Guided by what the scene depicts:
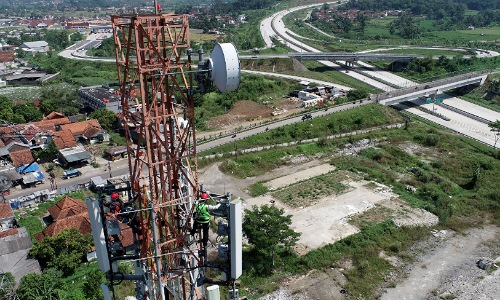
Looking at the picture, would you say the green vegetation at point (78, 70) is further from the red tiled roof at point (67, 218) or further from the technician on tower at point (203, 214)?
the technician on tower at point (203, 214)

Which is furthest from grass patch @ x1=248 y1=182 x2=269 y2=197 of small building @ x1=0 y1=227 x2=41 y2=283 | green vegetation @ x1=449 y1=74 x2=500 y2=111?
green vegetation @ x1=449 y1=74 x2=500 y2=111

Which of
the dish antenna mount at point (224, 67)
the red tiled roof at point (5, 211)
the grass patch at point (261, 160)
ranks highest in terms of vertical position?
the dish antenna mount at point (224, 67)

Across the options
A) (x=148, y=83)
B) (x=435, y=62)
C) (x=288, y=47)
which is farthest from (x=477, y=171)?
(x=288, y=47)

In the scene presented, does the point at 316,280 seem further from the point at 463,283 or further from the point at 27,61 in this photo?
the point at 27,61

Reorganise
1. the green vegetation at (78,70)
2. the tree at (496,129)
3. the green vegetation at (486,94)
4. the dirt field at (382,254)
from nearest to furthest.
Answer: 1. the dirt field at (382,254)
2. the tree at (496,129)
3. the green vegetation at (486,94)
4. the green vegetation at (78,70)

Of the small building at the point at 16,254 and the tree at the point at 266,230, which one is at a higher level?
the tree at the point at 266,230

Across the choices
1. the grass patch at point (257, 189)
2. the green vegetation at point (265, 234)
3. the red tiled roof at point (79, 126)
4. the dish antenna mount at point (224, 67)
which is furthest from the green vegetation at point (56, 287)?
the red tiled roof at point (79, 126)
